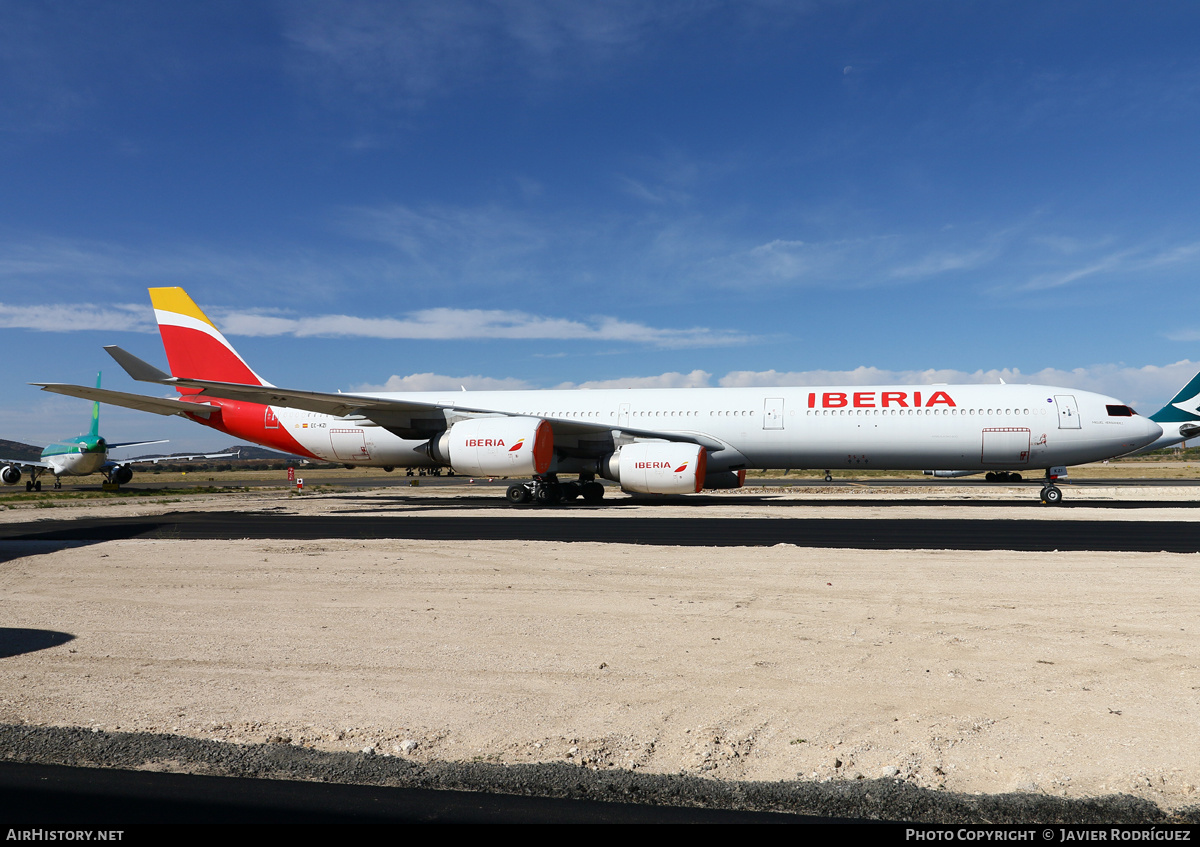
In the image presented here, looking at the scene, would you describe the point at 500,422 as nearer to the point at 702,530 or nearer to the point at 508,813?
the point at 702,530

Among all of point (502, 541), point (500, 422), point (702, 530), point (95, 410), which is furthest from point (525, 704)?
point (95, 410)

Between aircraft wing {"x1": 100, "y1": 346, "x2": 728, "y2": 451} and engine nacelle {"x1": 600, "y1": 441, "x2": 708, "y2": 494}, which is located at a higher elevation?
aircraft wing {"x1": 100, "y1": 346, "x2": 728, "y2": 451}

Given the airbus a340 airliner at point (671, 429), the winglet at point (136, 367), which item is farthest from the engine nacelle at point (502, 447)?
the winglet at point (136, 367)

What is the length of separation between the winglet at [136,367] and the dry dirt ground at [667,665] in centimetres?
1171

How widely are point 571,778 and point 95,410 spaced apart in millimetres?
53120

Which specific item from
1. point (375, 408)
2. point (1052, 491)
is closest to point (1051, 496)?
point (1052, 491)

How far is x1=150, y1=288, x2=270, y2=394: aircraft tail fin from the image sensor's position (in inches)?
1042

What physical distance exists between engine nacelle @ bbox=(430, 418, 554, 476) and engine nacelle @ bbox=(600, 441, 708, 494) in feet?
7.93

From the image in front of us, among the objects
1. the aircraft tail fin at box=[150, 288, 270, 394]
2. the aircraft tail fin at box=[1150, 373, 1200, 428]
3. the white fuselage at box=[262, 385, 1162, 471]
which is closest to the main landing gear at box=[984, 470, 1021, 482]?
the aircraft tail fin at box=[1150, 373, 1200, 428]

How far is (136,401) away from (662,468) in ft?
54.8

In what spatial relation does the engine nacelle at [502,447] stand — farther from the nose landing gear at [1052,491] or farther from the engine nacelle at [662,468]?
the nose landing gear at [1052,491]

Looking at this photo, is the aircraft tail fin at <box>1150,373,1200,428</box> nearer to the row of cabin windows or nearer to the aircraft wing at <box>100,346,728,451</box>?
the row of cabin windows

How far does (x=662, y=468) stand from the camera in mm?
21234

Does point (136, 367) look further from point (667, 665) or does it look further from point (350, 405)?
point (667, 665)
